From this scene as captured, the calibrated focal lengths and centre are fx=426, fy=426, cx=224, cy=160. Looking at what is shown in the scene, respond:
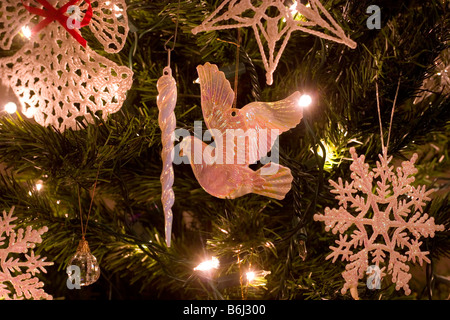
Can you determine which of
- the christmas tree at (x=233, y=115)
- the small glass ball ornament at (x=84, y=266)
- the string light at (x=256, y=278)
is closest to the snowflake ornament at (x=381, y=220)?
the christmas tree at (x=233, y=115)

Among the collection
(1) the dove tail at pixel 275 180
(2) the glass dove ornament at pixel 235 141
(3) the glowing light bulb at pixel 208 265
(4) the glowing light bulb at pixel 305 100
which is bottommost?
(3) the glowing light bulb at pixel 208 265

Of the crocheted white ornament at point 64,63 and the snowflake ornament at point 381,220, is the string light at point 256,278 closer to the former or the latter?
the snowflake ornament at point 381,220

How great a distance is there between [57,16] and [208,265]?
1.19 ft

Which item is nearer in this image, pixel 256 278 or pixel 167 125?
pixel 167 125

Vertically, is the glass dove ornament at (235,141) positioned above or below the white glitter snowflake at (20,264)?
above

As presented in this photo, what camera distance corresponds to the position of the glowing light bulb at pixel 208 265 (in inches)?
21.9

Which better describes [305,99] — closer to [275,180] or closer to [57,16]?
[275,180]

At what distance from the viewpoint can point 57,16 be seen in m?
0.51

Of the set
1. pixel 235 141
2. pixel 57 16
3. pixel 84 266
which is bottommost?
pixel 84 266

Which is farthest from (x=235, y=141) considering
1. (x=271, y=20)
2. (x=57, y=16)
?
(x=57, y=16)

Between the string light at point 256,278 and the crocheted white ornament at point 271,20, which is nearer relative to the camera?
the crocheted white ornament at point 271,20

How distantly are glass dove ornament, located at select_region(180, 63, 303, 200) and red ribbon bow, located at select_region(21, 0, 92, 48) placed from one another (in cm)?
15

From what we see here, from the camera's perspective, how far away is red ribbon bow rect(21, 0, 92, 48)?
51 centimetres
